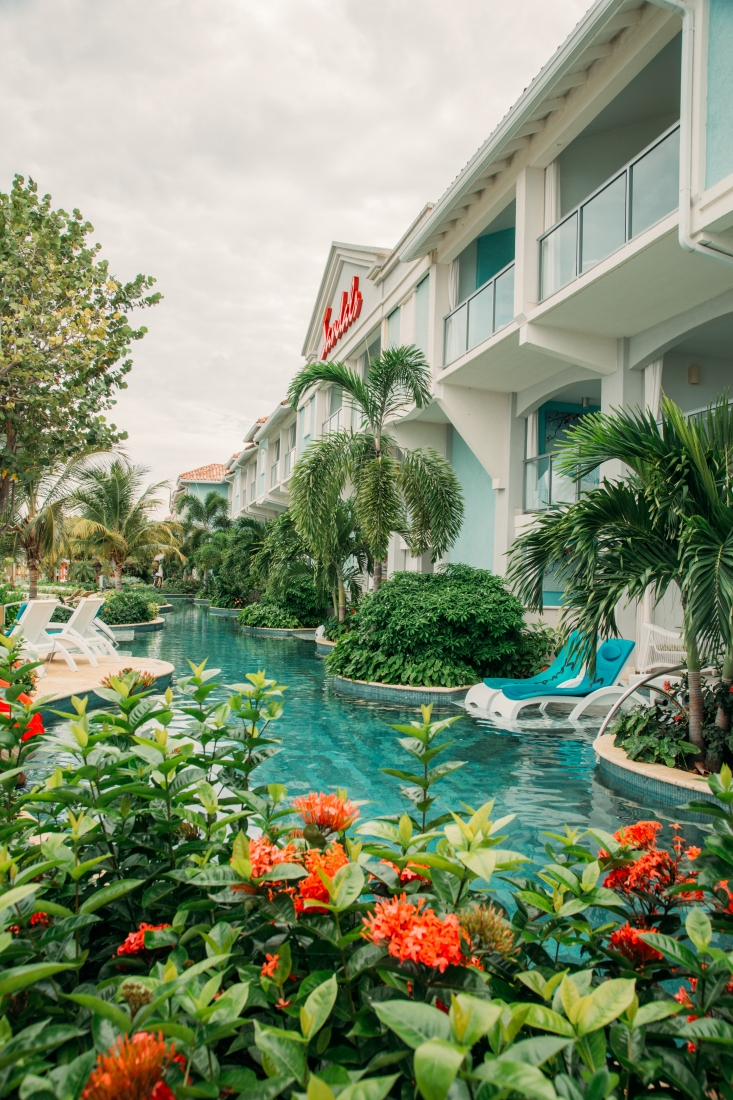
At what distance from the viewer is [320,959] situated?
1425 millimetres

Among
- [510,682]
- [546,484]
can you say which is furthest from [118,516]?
[510,682]

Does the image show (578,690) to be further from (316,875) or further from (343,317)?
(343,317)

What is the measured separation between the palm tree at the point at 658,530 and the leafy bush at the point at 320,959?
3591 mm

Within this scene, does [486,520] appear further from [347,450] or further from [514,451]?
[347,450]

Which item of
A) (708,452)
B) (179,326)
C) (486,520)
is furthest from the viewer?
(179,326)

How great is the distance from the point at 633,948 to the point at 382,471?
1104cm

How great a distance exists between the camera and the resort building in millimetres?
7379

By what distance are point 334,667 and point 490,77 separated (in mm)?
11368

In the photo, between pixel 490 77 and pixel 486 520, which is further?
pixel 486 520

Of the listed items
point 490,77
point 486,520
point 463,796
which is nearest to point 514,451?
point 486,520

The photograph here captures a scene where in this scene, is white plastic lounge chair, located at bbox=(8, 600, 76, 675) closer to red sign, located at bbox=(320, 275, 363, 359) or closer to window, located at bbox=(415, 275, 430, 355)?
window, located at bbox=(415, 275, 430, 355)

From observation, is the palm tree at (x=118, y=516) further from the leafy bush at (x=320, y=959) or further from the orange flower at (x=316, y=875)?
the orange flower at (x=316, y=875)

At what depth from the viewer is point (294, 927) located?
5.07 feet

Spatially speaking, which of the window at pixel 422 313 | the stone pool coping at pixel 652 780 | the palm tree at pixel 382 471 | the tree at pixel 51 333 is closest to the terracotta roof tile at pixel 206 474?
the window at pixel 422 313
